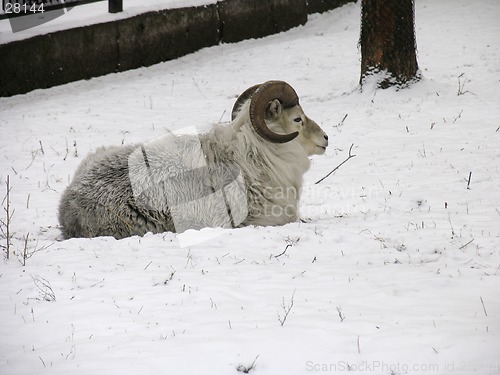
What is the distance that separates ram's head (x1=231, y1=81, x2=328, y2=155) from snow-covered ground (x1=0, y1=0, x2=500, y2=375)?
958mm

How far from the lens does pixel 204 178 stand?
7086 millimetres

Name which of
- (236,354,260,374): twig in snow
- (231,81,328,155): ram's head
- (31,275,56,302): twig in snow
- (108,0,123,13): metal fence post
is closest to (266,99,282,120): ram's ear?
(231,81,328,155): ram's head

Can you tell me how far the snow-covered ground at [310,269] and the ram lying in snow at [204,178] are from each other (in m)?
0.38

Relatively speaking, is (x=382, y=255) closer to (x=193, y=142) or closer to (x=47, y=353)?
(x=193, y=142)

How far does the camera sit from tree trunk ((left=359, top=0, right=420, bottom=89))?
38.9ft

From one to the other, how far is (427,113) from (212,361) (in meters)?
8.08

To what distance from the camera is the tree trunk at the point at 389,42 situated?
38.9ft

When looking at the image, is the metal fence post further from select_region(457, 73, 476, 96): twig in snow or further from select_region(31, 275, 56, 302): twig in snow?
select_region(31, 275, 56, 302): twig in snow

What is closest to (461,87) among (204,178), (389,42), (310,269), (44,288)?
(389,42)

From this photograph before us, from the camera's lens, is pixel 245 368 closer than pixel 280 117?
Yes

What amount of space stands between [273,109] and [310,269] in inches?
91.7

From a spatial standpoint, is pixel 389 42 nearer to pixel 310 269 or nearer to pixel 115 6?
pixel 115 6

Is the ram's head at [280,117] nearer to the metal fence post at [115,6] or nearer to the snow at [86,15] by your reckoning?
the snow at [86,15]

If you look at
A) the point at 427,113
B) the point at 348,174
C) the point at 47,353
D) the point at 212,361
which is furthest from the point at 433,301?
the point at 427,113
